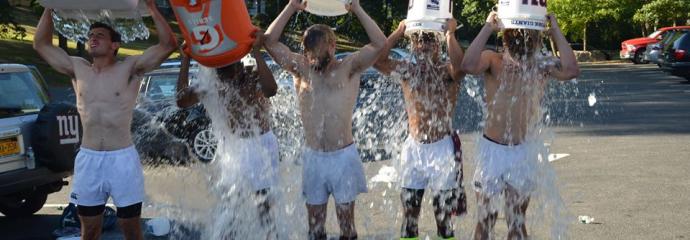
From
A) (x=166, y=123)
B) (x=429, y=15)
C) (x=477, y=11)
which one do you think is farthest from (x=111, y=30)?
(x=477, y=11)

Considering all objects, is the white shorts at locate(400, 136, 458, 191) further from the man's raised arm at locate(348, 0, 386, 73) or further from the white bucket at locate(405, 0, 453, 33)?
the white bucket at locate(405, 0, 453, 33)

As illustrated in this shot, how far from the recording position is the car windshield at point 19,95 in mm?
7320

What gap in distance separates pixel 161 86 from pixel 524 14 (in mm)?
6681

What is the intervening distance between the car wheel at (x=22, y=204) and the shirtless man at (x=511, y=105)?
4830 mm

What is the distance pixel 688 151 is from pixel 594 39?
38732 millimetres

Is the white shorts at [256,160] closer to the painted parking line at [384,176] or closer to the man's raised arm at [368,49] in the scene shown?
the man's raised arm at [368,49]

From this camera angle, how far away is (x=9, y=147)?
277 inches

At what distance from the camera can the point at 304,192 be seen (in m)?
5.64

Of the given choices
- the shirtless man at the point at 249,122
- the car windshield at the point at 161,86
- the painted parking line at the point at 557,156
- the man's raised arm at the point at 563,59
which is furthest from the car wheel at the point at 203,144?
the man's raised arm at the point at 563,59

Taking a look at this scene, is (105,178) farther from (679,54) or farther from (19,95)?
(679,54)

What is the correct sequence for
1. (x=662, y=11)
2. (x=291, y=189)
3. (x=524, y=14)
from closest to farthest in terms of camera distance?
(x=524, y=14) < (x=291, y=189) < (x=662, y=11)

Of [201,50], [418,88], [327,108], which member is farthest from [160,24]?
[418,88]

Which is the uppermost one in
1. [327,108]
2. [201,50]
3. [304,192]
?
[201,50]

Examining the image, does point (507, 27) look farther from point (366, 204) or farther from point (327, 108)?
point (366, 204)
